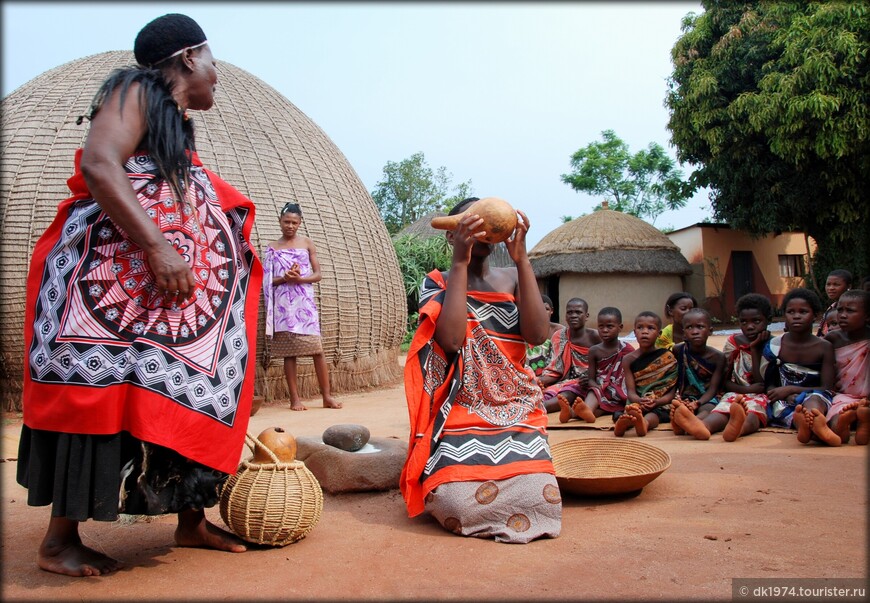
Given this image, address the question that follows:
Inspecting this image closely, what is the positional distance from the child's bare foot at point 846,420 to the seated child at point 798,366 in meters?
0.26

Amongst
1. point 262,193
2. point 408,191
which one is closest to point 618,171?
point 408,191

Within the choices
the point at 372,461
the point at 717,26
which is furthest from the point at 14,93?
the point at 717,26

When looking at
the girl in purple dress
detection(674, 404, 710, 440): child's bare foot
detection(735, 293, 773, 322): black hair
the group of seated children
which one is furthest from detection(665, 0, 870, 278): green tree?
the girl in purple dress

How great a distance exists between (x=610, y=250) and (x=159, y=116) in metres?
16.6

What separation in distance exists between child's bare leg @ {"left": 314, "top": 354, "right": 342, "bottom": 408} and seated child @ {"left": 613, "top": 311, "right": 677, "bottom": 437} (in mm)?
2583

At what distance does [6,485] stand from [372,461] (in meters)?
1.88

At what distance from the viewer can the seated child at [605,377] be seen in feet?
17.5

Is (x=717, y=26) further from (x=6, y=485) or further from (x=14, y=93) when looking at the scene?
(x=6, y=485)

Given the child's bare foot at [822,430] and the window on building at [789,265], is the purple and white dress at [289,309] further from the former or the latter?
the window on building at [789,265]

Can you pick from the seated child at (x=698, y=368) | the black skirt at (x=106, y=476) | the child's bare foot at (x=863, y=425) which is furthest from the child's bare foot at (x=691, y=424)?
the black skirt at (x=106, y=476)

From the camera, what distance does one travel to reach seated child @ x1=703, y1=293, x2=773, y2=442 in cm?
450

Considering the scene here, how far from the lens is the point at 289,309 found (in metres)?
6.38

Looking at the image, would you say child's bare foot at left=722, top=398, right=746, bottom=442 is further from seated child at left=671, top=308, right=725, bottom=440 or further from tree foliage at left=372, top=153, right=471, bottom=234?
tree foliage at left=372, top=153, right=471, bottom=234

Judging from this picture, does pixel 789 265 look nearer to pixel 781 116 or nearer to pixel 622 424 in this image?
pixel 781 116
